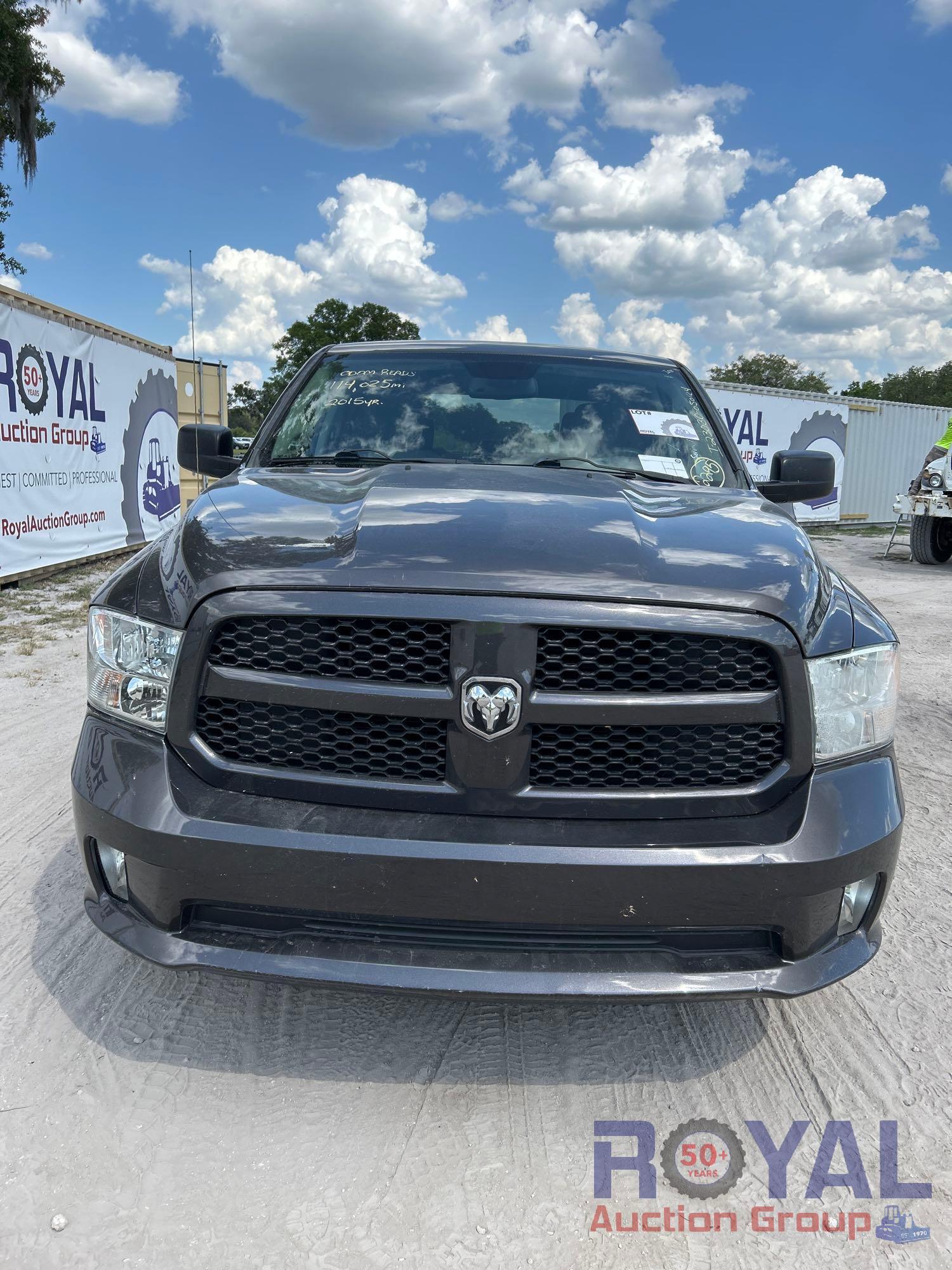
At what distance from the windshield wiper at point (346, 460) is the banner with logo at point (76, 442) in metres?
Answer: 6.70

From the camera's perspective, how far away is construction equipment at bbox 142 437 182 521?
12.9 meters

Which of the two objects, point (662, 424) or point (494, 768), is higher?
point (662, 424)

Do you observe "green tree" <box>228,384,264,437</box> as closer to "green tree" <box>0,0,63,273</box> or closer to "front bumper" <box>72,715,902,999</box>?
"green tree" <box>0,0,63,273</box>

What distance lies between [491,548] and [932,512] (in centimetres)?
1231

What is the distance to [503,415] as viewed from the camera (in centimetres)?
325

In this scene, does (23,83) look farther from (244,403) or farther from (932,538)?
→ (244,403)

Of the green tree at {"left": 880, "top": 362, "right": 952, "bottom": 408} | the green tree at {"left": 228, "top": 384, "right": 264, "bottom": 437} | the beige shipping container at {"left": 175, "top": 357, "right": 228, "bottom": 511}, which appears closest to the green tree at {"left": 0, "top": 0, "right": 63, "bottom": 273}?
the beige shipping container at {"left": 175, "top": 357, "right": 228, "bottom": 511}

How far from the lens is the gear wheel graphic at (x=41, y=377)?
8922mm

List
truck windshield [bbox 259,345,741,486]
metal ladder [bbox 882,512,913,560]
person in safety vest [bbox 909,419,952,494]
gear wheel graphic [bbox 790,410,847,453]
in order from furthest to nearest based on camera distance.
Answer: gear wheel graphic [bbox 790,410,847,453] → metal ladder [bbox 882,512,913,560] → person in safety vest [bbox 909,419,952,494] → truck windshield [bbox 259,345,741,486]

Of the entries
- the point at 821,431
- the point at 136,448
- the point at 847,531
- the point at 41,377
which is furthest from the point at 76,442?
the point at 847,531

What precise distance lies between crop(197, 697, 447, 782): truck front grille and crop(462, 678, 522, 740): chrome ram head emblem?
0.08 m

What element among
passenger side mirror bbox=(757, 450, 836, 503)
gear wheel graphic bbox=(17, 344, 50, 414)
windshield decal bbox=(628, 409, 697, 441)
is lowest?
passenger side mirror bbox=(757, 450, 836, 503)

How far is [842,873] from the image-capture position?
6.07ft

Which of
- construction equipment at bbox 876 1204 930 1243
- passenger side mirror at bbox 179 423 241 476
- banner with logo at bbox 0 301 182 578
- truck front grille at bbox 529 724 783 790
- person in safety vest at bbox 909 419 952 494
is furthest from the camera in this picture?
person in safety vest at bbox 909 419 952 494
